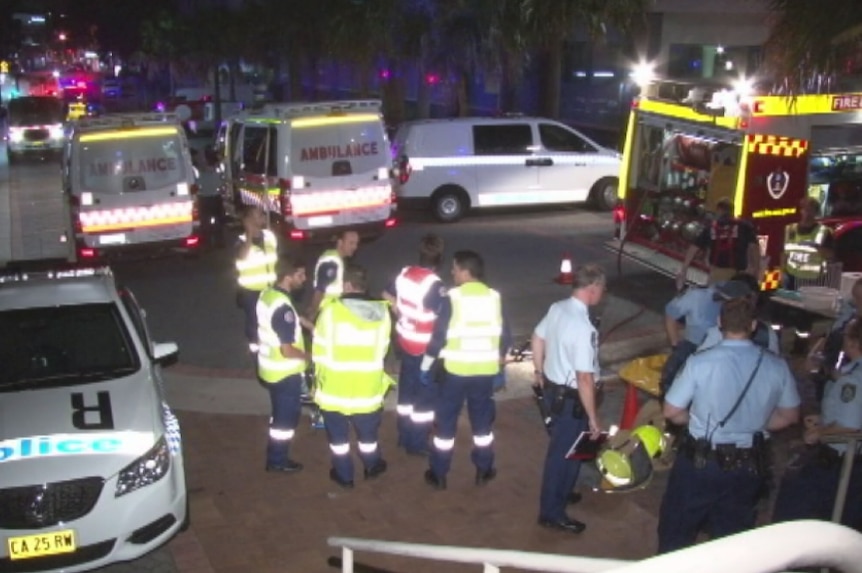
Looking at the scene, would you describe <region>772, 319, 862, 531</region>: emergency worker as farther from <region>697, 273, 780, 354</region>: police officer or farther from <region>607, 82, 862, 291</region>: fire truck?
<region>607, 82, 862, 291</region>: fire truck

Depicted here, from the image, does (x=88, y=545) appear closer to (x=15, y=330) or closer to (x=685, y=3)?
(x=15, y=330)

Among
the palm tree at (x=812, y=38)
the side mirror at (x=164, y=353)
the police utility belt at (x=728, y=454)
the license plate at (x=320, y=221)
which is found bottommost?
the license plate at (x=320, y=221)

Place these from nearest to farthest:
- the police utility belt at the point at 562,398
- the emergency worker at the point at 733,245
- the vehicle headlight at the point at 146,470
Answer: the vehicle headlight at the point at 146,470 → the police utility belt at the point at 562,398 → the emergency worker at the point at 733,245

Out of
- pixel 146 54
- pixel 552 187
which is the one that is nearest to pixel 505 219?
pixel 552 187

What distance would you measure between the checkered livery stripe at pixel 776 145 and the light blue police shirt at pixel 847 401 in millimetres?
5935

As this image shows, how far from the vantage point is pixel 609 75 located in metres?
28.8

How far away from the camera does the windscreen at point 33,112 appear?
1254 inches

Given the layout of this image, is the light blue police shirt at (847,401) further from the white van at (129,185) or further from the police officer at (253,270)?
the white van at (129,185)

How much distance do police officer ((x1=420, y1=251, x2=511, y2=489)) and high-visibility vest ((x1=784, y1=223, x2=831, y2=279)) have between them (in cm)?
540

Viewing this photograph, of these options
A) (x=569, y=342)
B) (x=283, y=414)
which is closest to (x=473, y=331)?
(x=569, y=342)

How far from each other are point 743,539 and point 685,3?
83.6 feet

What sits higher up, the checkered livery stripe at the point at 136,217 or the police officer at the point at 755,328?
the police officer at the point at 755,328

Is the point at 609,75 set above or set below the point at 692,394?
above

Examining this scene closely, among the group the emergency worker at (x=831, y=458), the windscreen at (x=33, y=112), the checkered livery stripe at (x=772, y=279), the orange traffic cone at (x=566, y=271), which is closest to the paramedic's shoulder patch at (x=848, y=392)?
the emergency worker at (x=831, y=458)
